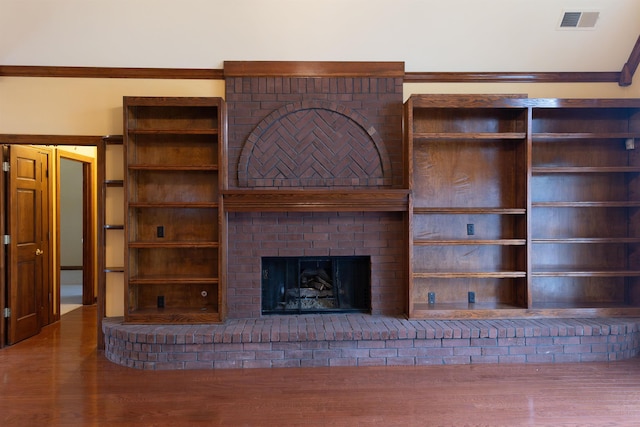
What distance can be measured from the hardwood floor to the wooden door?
60 centimetres

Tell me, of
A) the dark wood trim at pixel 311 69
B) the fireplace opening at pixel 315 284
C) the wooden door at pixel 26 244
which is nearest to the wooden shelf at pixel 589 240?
the fireplace opening at pixel 315 284

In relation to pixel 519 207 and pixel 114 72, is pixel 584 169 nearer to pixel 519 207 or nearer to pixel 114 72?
pixel 519 207

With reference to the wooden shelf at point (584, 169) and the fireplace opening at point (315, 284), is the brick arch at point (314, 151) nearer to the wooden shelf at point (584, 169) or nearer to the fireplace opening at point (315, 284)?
the fireplace opening at point (315, 284)

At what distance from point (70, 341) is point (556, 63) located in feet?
18.2

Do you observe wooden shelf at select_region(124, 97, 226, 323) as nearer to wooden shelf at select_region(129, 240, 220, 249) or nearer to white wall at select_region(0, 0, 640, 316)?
wooden shelf at select_region(129, 240, 220, 249)

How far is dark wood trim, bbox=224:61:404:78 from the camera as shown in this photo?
12.3 ft

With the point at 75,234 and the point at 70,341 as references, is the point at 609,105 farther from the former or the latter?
the point at 75,234

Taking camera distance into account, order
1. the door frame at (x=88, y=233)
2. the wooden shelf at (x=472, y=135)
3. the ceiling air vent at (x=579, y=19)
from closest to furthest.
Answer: the ceiling air vent at (x=579, y=19) < the wooden shelf at (x=472, y=135) < the door frame at (x=88, y=233)

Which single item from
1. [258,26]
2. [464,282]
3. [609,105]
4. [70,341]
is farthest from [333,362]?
[609,105]

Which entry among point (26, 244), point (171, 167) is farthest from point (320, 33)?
point (26, 244)

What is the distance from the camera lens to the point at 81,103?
12.5ft

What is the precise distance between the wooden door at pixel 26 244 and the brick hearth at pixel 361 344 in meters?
1.26

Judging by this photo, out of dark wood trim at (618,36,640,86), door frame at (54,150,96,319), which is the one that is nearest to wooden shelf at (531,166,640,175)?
dark wood trim at (618,36,640,86)

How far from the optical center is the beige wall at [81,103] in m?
3.79
